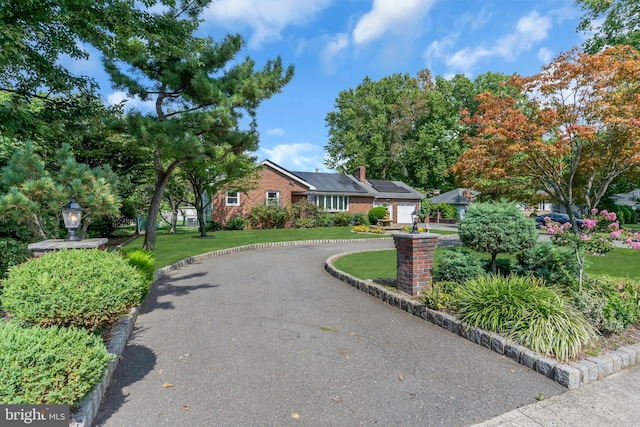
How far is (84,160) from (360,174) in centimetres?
2468

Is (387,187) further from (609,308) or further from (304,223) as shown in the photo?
(609,308)

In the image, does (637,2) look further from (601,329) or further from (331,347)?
(331,347)

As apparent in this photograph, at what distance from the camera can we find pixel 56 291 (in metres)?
3.30

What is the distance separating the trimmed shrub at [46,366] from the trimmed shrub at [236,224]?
2134 cm

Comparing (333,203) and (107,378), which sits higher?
(333,203)

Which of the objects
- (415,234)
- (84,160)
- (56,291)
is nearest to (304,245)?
(415,234)

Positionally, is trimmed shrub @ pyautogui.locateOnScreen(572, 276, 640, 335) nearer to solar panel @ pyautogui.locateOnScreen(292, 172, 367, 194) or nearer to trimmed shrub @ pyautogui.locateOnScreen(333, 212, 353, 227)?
trimmed shrub @ pyautogui.locateOnScreen(333, 212, 353, 227)

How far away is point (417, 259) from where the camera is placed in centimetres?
626

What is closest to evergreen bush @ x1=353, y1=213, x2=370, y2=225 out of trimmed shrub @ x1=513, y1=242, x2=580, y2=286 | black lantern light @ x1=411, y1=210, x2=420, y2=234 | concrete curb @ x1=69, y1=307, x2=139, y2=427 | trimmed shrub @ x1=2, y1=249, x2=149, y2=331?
black lantern light @ x1=411, y1=210, x2=420, y2=234

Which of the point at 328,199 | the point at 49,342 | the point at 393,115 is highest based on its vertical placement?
the point at 393,115

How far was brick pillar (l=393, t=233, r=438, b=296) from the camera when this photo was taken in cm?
623

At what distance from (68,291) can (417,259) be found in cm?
540

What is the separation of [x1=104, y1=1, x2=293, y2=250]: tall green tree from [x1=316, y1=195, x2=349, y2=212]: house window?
16.6m

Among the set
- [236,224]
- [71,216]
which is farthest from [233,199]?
[71,216]
